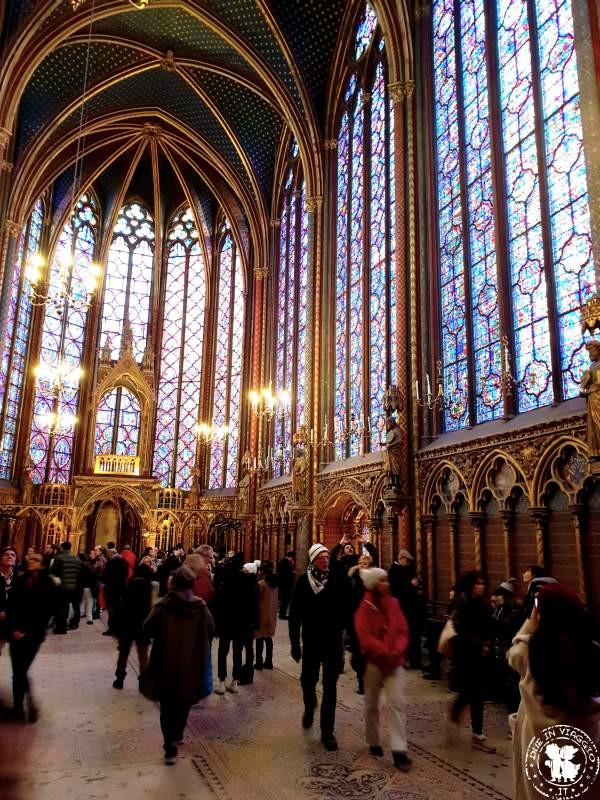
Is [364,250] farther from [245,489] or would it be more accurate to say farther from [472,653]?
[472,653]

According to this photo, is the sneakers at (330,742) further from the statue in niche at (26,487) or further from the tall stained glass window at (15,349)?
the tall stained glass window at (15,349)

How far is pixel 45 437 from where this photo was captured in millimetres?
23750

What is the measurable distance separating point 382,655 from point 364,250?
12.6 meters

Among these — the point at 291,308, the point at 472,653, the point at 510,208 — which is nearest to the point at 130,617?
the point at 472,653

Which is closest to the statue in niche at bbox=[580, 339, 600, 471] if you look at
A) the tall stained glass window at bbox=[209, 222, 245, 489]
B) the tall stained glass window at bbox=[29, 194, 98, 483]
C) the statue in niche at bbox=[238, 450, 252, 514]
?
the statue in niche at bbox=[238, 450, 252, 514]

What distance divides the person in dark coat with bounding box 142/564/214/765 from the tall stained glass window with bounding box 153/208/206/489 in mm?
20120

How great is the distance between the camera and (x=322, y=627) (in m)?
5.43

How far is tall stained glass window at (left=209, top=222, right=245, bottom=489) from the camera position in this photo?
24.3 meters

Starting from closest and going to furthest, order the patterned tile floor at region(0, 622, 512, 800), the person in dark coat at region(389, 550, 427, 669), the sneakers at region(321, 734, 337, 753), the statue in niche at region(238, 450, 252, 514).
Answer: the patterned tile floor at region(0, 622, 512, 800) < the sneakers at region(321, 734, 337, 753) < the person in dark coat at region(389, 550, 427, 669) < the statue in niche at region(238, 450, 252, 514)

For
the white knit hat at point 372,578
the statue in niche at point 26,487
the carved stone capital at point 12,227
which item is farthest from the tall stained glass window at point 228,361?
the white knit hat at point 372,578

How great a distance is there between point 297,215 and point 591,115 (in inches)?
545

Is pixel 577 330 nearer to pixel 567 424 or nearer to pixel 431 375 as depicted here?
pixel 567 424

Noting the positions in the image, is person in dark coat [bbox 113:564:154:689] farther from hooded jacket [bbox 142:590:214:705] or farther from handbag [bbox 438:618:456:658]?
handbag [bbox 438:618:456:658]

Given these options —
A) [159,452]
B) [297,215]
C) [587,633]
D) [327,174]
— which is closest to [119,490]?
[159,452]
